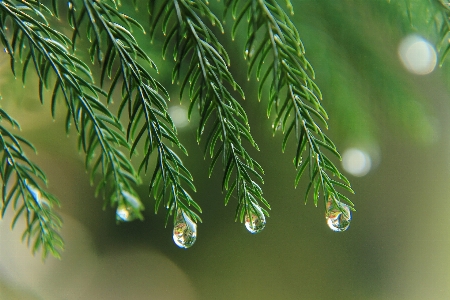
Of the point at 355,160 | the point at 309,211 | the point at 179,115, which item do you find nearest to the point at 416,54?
the point at 355,160

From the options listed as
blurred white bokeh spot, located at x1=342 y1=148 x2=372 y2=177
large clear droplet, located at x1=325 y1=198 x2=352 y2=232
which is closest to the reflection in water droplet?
large clear droplet, located at x1=325 y1=198 x2=352 y2=232

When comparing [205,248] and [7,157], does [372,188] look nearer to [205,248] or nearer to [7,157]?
[205,248]

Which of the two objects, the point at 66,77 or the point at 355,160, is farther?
the point at 355,160

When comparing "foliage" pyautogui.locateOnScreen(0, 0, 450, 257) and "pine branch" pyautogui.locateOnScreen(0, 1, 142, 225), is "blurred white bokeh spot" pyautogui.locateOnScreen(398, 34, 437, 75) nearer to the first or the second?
"foliage" pyautogui.locateOnScreen(0, 0, 450, 257)

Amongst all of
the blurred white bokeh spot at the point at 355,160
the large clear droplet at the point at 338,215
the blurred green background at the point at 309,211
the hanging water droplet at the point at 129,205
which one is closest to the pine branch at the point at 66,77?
the hanging water droplet at the point at 129,205

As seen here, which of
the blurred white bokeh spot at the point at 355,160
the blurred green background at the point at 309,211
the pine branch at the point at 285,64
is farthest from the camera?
the blurred white bokeh spot at the point at 355,160

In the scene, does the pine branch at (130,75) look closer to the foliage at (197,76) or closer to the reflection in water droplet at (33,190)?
the foliage at (197,76)

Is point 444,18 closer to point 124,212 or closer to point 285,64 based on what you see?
point 285,64
